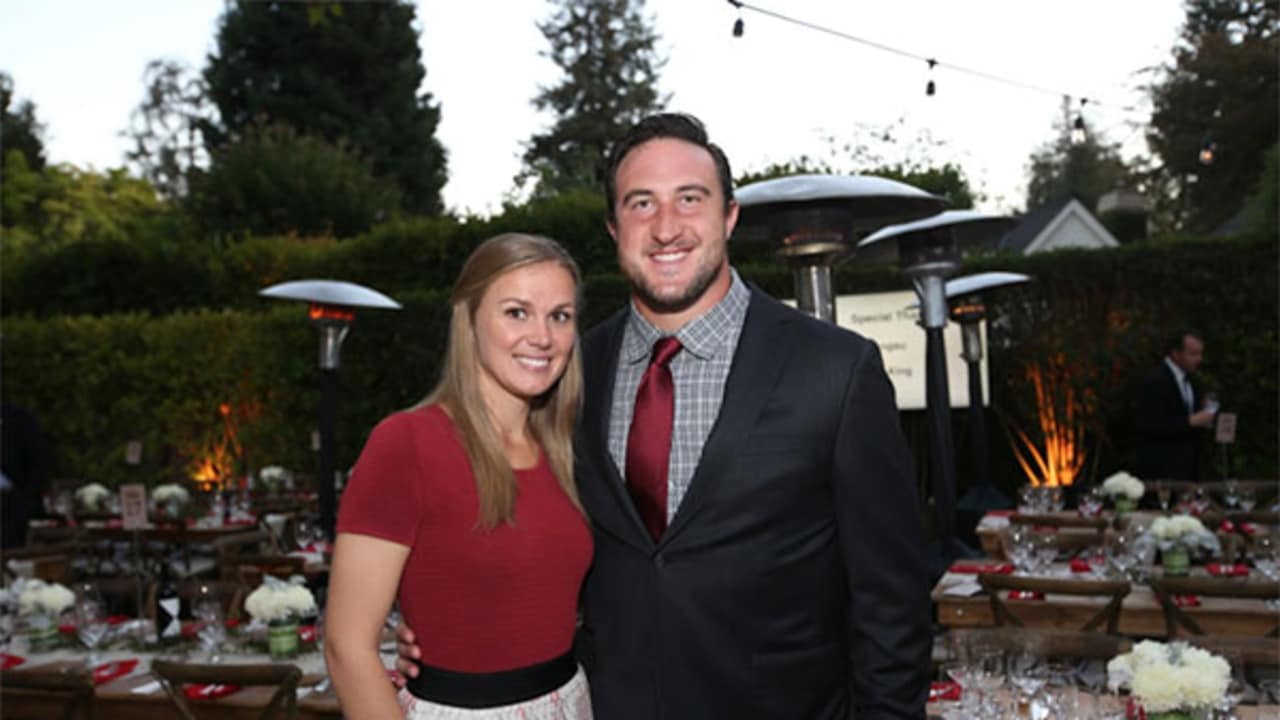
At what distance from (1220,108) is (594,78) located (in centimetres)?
1880

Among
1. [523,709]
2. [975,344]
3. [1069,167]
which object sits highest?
[1069,167]

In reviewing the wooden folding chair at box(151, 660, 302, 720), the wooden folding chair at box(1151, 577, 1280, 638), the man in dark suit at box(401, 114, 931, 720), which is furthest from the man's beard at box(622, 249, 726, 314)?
the wooden folding chair at box(1151, 577, 1280, 638)

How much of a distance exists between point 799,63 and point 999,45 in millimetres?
17167

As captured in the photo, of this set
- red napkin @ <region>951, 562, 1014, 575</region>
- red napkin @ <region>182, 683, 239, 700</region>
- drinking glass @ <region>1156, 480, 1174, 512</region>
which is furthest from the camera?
drinking glass @ <region>1156, 480, 1174, 512</region>

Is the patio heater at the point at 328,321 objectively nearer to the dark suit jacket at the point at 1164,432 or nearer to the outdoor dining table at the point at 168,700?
the outdoor dining table at the point at 168,700

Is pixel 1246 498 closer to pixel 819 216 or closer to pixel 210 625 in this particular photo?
pixel 819 216

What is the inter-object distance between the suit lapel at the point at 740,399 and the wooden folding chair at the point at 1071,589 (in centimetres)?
289

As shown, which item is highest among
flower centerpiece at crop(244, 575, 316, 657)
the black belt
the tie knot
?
the tie knot

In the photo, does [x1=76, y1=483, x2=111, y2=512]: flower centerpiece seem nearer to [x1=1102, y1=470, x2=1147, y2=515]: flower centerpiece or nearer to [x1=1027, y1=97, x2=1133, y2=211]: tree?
[x1=1102, y1=470, x2=1147, y2=515]: flower centerpiece

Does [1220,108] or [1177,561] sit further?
[1220,108]

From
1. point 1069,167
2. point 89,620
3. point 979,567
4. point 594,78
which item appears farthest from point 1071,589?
point 1069,167

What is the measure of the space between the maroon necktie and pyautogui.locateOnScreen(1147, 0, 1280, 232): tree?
86.9 feet

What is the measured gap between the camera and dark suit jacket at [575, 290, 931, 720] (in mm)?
2102

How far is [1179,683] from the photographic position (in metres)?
2.84
